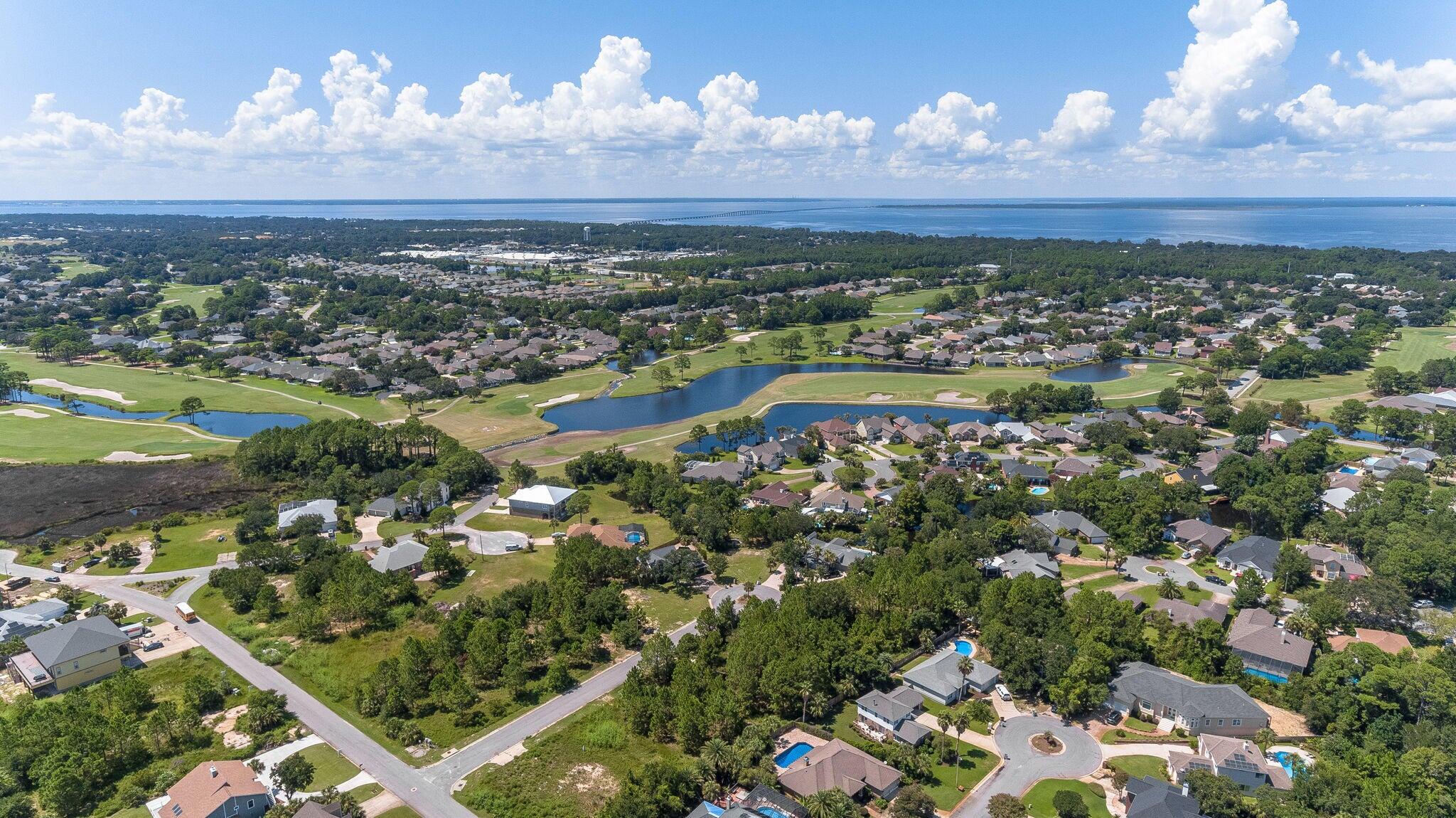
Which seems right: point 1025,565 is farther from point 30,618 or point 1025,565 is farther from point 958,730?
point 30,618

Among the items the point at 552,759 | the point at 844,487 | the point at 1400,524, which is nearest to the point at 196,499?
the point at 552,759

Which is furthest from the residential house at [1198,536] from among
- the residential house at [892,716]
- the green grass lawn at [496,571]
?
the green grass lawn at [496,571]

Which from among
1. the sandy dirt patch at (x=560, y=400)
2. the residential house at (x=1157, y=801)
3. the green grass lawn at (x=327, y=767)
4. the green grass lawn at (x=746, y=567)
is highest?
the sandy dirt patch at (x=560, y=400)

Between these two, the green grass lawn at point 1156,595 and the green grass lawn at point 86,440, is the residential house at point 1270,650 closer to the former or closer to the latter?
the green grass lawn at point 1156,595

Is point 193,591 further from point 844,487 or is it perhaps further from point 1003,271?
point 1003,271

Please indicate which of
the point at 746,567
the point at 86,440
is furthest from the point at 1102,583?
the point at 86,440

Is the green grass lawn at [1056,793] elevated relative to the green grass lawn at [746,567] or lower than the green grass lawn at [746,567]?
lower

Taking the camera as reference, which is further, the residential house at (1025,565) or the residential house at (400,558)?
the residential house at (400,558)
